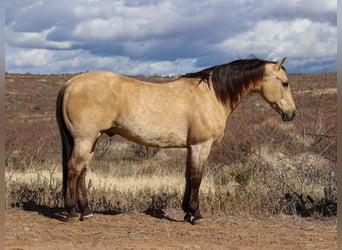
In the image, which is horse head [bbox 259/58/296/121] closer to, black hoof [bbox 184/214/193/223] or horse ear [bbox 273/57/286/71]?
horse ear [bbox 273/57/286/71]

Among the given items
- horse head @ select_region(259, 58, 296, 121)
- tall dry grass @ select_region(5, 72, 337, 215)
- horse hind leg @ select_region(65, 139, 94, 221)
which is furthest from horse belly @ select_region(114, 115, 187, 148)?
horse head @ select_region(259, 58, 296, 121)

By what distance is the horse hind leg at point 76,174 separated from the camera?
6.95 meters

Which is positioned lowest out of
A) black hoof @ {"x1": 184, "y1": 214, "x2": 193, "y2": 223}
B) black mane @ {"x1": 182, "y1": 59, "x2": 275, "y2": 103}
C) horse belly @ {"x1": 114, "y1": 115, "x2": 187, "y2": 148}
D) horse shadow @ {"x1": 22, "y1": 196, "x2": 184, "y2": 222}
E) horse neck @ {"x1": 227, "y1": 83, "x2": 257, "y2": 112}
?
horse shadow @ {"x1": 22, "y1": 196, "x2": 184, "y2": 222}

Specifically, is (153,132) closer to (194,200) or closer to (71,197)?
(194,200)

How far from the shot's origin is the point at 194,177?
729 centimetres

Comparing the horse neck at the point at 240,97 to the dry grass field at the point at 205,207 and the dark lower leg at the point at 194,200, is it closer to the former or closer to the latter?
the dry grass field at the point at 205,207

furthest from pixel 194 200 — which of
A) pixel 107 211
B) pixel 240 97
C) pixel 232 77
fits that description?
pixel 232 77

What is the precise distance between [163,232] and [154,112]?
5.41 ft

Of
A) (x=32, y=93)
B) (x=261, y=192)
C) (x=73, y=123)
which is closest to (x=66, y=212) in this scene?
(x=73, y=123)

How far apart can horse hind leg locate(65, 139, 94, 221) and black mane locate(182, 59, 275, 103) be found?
196 cm

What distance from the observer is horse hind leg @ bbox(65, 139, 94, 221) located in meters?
6.95

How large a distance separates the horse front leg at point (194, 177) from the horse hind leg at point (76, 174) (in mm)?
1403

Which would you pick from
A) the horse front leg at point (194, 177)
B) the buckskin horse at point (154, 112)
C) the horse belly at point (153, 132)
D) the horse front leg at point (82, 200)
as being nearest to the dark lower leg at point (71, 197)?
the buckskin horse at point (154, 112)

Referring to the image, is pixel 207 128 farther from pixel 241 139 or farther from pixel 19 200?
pixel 241 139
